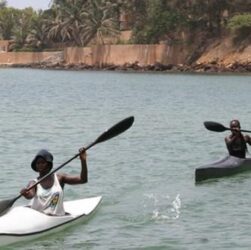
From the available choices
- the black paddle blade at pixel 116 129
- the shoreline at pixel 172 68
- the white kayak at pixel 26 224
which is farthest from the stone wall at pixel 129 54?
the white kayak at pixel 26 224

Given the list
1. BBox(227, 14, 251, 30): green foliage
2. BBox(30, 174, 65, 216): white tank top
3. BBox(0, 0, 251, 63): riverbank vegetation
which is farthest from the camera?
BBox(0, 0, 251, 63): riverbank vegetation

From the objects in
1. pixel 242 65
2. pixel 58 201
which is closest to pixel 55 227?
pixel 58 201

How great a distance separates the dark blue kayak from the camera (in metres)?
17.8

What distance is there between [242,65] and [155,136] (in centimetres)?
5595

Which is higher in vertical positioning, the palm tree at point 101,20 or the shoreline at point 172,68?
the palm tree at point 101,20

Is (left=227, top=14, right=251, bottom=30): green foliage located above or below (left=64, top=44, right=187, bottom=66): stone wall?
above

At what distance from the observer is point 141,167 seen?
830 inches

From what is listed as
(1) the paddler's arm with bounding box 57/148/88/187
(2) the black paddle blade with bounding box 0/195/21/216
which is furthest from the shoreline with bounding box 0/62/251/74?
(2) the black paddle blade with bounding box 0/195/21/216

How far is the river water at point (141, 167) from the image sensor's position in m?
13.1

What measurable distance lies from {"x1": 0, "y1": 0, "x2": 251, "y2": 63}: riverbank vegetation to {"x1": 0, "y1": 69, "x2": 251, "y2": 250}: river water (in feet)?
128

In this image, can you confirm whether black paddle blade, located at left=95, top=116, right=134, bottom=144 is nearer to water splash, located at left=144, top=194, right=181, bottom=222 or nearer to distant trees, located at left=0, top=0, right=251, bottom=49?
water splash, located at left=144, top=194, right=181, bottom=222

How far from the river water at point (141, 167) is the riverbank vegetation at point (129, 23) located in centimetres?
3911

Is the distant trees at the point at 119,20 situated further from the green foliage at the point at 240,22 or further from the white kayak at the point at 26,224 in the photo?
the white kayak at the point at 26,224

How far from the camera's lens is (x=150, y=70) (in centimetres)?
9069
